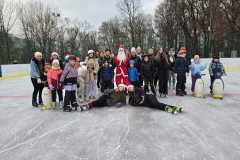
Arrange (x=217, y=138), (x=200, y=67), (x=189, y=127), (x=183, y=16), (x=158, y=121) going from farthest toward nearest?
1. (x=183, y=16)
2. (x=200, y=67)
3. (x=158, y=121)
4. (x=189, y=127)
5. (x=217, y=138)

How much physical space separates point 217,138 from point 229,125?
87 cm

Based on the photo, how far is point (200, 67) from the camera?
8.20 metres

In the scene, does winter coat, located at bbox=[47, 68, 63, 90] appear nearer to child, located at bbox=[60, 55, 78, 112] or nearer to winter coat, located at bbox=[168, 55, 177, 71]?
child, located at bbox=[60, 55, 78, 112]

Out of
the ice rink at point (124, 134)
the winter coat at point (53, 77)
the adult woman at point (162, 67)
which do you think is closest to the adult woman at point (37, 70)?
the winter coat at point (53, 77)

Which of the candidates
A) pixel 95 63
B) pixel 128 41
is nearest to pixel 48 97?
pixel 95 63

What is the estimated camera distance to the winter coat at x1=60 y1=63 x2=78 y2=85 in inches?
260

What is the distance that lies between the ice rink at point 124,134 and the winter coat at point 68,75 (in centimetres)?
79

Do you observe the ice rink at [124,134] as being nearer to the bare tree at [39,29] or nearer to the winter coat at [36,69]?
the winter coat at [36,69]

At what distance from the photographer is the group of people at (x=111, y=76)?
6.72m

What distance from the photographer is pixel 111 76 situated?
7.90 meters

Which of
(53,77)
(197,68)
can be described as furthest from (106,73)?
(197,68)

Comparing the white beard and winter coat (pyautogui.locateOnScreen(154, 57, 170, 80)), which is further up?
the white beard

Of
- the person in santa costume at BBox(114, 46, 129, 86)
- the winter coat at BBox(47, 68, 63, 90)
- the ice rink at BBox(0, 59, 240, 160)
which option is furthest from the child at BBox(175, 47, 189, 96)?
the winter coat at BBox(47, 68, 63, 90)

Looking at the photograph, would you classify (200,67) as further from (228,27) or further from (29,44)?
(29,44)
